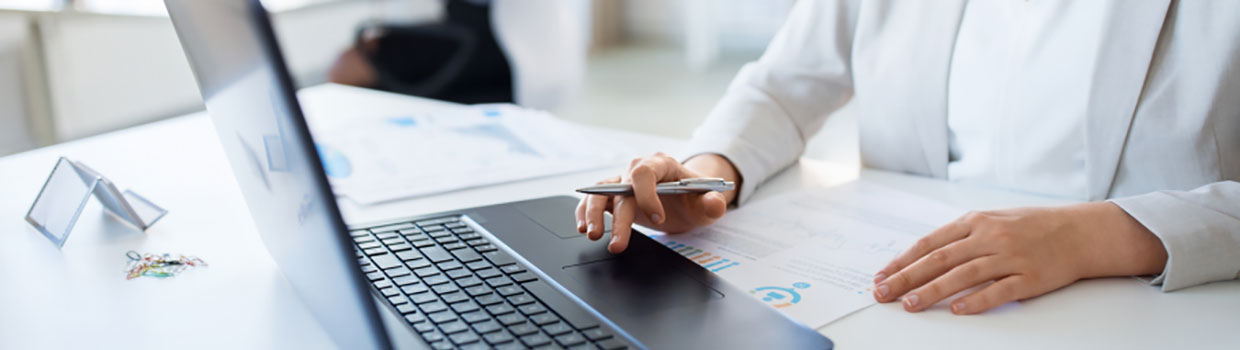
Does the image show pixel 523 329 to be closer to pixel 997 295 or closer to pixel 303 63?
pixel 997 295

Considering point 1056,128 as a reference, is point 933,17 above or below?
above

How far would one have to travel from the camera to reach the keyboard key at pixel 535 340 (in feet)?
1.75

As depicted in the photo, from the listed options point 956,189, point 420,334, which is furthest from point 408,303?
point 956,189

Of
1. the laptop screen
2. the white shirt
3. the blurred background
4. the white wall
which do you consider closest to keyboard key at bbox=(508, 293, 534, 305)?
the laptop screen

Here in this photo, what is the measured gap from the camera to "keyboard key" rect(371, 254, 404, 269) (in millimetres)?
682

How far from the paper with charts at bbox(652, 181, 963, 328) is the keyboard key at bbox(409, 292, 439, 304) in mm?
232

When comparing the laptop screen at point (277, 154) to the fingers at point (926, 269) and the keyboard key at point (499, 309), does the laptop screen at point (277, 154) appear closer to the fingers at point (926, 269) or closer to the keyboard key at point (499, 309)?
the keyboard key at point (499, 309)

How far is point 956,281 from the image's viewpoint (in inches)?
26.1

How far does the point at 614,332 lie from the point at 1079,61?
632 millimetres

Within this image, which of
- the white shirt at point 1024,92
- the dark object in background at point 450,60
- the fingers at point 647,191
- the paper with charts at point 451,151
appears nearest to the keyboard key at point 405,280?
the fingers at point 647,191

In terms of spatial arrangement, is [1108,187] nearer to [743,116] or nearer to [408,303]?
[743,116]

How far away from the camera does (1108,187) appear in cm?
92

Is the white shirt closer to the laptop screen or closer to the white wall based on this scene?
the laptop screen

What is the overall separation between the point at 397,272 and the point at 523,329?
0.51 ft
